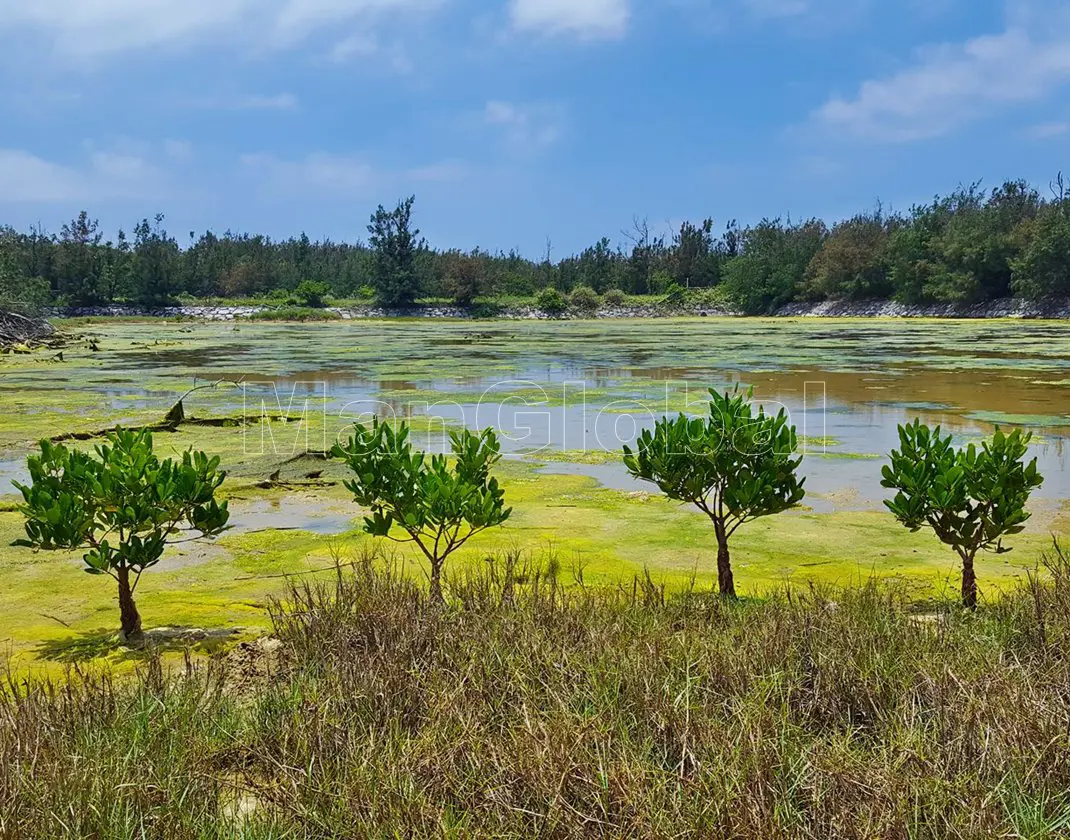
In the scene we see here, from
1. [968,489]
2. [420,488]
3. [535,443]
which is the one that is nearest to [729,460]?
[968,489]

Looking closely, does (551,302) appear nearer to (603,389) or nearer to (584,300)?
(584,300)

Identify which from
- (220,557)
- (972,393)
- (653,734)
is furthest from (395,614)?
(972,393)

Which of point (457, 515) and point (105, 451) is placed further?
point (457, 515)

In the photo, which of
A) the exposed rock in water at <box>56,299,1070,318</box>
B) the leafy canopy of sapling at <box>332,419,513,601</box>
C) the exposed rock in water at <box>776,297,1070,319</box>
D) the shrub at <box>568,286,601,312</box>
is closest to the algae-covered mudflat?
the leafy canopy of sapling at <box>332,419,513,601</box>

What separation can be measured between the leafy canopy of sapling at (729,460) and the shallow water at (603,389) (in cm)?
306

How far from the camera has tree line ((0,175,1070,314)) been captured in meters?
54.7

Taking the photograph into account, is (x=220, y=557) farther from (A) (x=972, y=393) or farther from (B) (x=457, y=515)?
(A) (x=972, y=393)

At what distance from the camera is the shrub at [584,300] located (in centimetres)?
7825

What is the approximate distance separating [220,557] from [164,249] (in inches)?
3294

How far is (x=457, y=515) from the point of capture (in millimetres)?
5227

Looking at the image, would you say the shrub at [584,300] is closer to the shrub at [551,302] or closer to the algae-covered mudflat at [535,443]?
the shrub at [551,302]

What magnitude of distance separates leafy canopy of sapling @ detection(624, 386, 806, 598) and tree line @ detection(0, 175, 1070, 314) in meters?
42.1

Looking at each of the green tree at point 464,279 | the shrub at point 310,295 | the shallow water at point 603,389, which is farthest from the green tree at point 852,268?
the shrub at point 310,295

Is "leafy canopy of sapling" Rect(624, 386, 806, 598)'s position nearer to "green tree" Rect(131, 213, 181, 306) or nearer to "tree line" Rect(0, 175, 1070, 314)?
"tree line" Rect(0, 175, 1070, 314)
